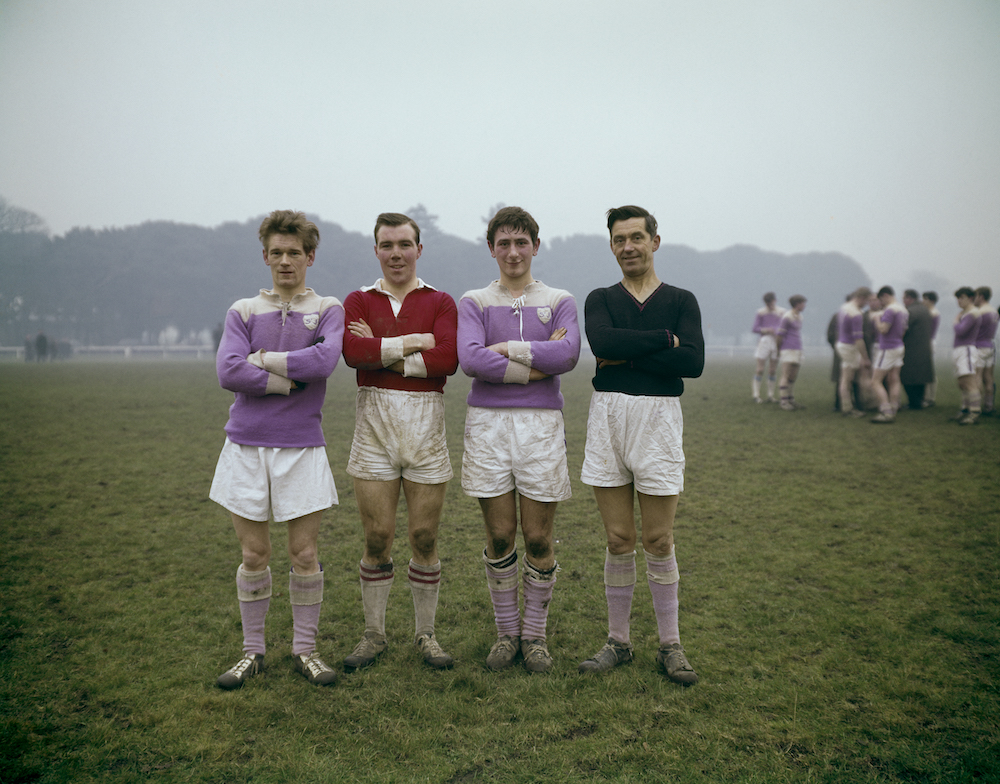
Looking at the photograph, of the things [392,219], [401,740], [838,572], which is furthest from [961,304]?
[401,740]

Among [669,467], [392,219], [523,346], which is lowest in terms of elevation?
[669,467]

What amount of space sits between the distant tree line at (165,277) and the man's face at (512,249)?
4173 cm

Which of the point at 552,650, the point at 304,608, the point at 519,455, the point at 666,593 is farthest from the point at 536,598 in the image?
the point at 304,608

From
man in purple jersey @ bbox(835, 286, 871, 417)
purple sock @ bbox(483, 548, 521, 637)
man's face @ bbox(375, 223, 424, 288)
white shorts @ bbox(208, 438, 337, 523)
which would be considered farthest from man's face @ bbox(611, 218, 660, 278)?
man in purple jersey @ bbox(835, 286, 871, 417)

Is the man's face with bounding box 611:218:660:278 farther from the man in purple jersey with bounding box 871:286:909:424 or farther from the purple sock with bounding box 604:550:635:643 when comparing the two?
the man in purple jersey with bounding box 871:286:909:424

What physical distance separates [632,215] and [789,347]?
39.0 feet

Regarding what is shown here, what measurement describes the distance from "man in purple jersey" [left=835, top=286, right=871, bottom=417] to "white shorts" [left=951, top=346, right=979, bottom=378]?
1558mm

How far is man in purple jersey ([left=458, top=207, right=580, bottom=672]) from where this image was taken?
340cm

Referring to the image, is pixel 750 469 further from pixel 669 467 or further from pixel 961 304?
pixel 961 304

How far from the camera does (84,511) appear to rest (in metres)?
6.40

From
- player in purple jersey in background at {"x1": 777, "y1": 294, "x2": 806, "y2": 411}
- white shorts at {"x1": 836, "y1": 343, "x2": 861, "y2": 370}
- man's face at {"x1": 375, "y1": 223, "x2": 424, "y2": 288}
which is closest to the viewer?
man's face at {"x1": 375, "y1": 223, "x2": 424, "y2": 288}

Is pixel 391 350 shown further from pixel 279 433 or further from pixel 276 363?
pixel 279 433

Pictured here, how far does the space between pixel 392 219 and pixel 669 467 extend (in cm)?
200

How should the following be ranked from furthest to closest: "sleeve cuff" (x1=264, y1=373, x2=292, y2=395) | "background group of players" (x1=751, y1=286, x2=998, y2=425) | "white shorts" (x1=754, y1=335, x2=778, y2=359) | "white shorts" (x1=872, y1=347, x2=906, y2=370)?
"white shorts" (x1=754, y1=335, x2=778, y2=359)
"white shorts" (x1=872, y1=347, x2=906, y2=370)
"background group of players" (x1=751, y1=286, x2=998, y2=425)
"sleeve cuff" (x1=264, y1=373, x2=292, y2=395)
